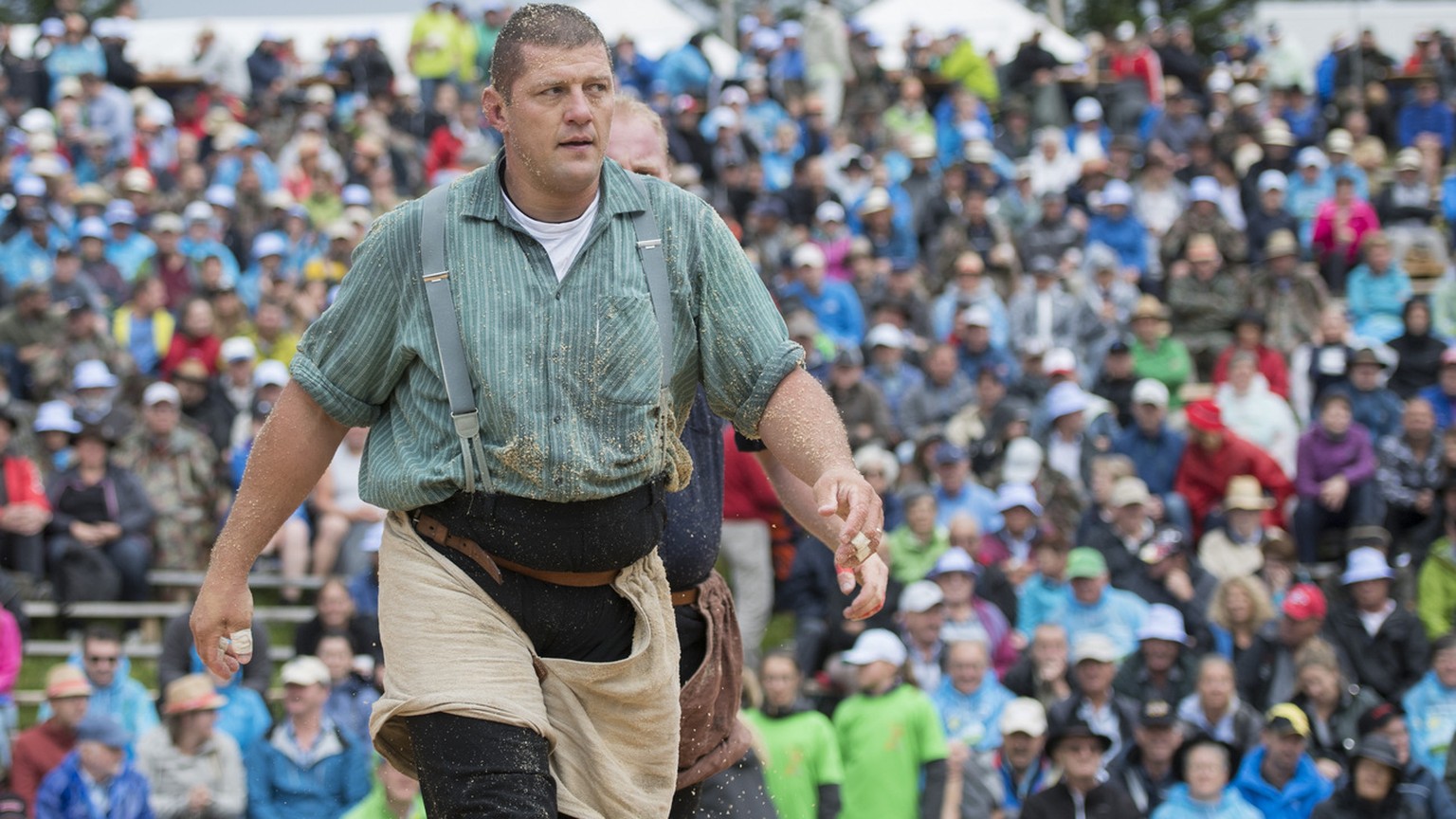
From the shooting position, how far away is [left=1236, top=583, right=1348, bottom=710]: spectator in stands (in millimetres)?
10799

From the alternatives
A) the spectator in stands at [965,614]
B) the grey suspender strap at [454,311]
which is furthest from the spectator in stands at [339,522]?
the grey suspender strap at [454,311]

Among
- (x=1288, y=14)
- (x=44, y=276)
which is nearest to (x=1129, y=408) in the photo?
(x=44, y=276)

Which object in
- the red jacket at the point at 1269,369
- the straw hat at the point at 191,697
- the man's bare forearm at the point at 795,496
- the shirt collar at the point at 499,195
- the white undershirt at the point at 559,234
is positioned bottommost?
the red jacket at the point at 1269,369

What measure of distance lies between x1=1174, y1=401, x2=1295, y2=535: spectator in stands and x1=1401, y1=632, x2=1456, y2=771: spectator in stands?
9.50 feet

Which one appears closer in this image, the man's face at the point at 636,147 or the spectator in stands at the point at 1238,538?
the man's face at the point at 636,147

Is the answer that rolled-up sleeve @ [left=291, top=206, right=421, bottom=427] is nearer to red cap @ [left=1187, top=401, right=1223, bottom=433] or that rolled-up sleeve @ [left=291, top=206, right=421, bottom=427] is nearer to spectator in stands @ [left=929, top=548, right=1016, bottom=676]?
spectator in stands @ [left=929, top=548, right=1016, bottom=676]

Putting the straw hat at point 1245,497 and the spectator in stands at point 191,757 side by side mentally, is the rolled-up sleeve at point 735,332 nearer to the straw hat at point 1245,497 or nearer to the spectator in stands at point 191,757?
the spectator in stands at point 191,757

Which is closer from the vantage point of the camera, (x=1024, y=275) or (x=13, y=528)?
(x=13, y=528)

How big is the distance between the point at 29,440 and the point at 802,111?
11.0 m

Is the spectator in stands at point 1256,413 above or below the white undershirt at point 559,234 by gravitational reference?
below

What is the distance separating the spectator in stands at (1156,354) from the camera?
15.2 meters

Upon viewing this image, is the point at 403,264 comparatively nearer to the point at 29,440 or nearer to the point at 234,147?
the point at 29,440

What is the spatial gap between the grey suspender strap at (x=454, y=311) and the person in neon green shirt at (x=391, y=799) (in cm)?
517

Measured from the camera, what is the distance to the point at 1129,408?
47.9 feet
